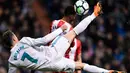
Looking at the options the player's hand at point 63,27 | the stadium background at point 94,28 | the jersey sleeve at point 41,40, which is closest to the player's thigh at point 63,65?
the jersey sleeve at point 41,40

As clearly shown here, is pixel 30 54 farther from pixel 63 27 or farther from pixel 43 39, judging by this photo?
pixel 63 27

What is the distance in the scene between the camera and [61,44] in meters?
12.1

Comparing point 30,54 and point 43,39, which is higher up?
point 43,39

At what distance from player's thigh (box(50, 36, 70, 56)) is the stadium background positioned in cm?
529

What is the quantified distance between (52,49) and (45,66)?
1.21 ft

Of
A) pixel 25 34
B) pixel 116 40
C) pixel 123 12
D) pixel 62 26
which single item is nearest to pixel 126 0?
pixel 123 12

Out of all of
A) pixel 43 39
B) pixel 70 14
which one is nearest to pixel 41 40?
pixel 43 39

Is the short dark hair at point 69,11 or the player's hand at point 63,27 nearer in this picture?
the player's hand at point 63,27

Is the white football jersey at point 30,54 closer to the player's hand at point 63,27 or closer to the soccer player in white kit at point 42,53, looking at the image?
the soccer player in white kit at point 42,53

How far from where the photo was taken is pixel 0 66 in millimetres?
16625

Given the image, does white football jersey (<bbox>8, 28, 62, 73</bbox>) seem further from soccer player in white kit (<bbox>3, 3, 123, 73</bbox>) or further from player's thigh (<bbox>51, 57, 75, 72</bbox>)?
player's thigh (<bbox>51, 57, 75, 72</bbox>)

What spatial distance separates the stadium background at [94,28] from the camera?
60.2 ft

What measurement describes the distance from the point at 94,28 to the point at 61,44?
7.38 m

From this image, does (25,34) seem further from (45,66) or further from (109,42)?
(45,66)
